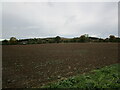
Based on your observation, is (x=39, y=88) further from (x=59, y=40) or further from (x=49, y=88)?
(x=59, y=40)

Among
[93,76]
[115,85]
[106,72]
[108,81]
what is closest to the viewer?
[115,85]

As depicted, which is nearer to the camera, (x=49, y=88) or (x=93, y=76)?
(x=49, y=88)

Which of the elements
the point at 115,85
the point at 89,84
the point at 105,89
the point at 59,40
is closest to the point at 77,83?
the point at 89,84

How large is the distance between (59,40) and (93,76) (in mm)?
32187

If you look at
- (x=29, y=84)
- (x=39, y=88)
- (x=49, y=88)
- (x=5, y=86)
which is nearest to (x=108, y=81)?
(x=49, y=88)

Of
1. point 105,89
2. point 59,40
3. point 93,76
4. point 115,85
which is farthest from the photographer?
point 59,40

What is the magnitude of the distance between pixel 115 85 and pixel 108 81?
18.4 inches

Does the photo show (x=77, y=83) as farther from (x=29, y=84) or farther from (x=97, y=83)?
(x=29, y=84)

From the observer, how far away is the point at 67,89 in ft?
16.2

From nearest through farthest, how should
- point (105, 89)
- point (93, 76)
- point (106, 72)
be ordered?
point (105, 89) < point (93, 76) < point (106, 72)

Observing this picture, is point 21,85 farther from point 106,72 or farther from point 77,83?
point 106,72

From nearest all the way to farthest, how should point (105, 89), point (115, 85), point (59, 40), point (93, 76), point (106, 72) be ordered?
point (105, 89) → point (115, 85) → point (93, 76) → point (106, 72) → point (59, 40)

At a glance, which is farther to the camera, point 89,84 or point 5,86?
point 5,86

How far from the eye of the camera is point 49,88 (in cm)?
495
